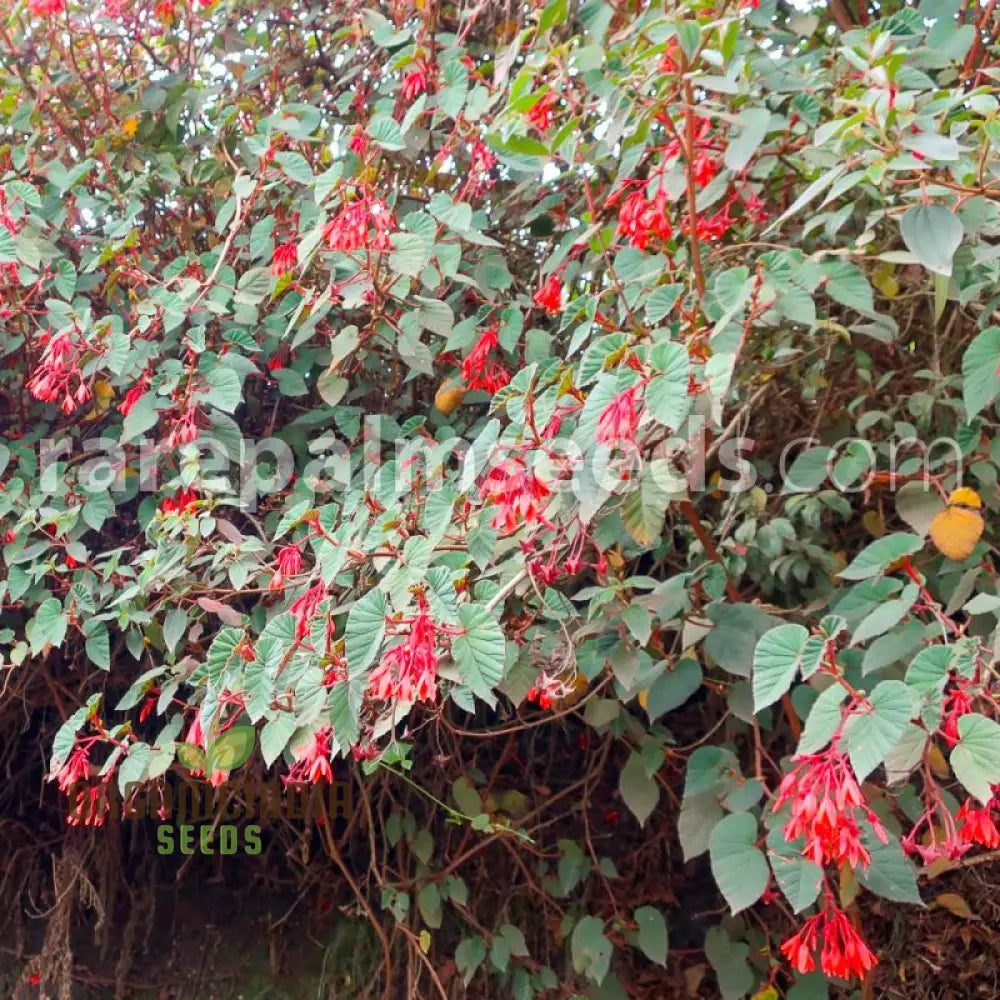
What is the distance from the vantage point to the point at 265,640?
1.11m

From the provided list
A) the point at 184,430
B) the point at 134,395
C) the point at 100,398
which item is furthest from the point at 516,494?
the point at 100,398

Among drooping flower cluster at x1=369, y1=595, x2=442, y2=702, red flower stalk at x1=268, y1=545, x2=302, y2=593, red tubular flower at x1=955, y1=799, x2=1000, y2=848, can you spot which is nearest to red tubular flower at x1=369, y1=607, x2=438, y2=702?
drooping flower cluster at x1=369, y1=595, x2=442, y2=702

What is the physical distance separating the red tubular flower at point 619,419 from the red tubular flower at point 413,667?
24 centimetres

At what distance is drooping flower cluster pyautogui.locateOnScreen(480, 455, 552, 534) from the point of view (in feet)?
3.05

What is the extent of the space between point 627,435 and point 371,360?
0.83 m

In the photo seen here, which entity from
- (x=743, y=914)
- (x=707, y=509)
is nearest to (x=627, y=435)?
(x=707, y=509)

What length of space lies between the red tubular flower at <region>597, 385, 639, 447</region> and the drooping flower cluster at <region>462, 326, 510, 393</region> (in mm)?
544

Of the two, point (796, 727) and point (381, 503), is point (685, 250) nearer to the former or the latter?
point (381, 503)

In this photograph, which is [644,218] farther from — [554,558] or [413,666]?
[413,666]

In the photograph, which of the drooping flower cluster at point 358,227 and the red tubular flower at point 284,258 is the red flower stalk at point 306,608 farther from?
the red tubular flower at point 284,258

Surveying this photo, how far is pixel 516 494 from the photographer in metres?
0.94

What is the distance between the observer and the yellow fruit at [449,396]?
60.8 inches

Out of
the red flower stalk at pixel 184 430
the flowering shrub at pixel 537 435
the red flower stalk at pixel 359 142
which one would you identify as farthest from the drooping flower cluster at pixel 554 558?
the red flower stalk at pixel 359 142

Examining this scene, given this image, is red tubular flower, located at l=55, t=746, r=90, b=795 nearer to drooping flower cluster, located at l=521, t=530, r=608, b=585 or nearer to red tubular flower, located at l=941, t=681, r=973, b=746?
drooping flower cluster, located at l=521, t=530, r=608, b=585
